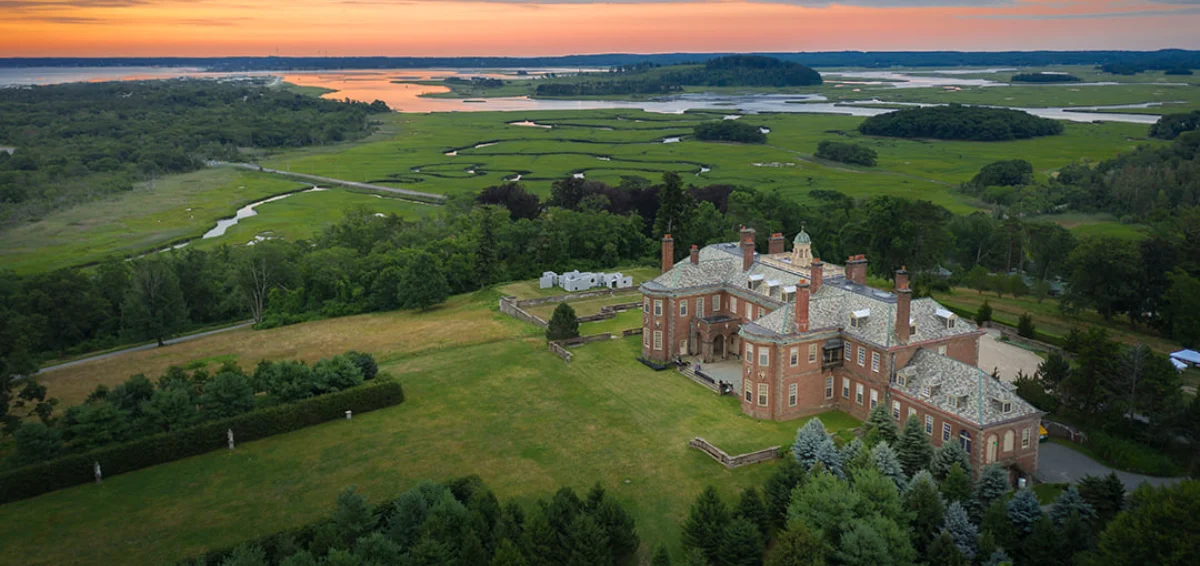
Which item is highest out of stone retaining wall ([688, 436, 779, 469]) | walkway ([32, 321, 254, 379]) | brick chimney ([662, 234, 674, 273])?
brick chimney ([662, 234, 674, 273])

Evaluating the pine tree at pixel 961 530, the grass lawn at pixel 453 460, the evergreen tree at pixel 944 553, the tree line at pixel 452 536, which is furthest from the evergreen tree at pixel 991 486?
the tree line at pixel 452 536

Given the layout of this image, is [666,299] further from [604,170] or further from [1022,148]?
[1022,148]

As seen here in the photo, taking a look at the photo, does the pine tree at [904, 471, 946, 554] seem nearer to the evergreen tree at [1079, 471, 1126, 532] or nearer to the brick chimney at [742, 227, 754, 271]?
the evergreen tree at [1079, 471, 1126, 532]

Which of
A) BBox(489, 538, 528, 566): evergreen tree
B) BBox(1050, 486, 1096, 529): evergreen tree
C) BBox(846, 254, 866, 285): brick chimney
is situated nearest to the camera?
BBox(489, 538, 528, 566): evergreen tree

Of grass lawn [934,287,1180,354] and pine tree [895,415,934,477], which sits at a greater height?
pine tree [895,415,934,477]

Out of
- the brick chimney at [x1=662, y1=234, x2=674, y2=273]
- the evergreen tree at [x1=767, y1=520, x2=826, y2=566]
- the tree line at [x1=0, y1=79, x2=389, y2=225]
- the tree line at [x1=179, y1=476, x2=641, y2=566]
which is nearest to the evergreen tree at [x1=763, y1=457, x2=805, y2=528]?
the evergreen tree at [x1=767, y1=520, x2=826, y2=566]

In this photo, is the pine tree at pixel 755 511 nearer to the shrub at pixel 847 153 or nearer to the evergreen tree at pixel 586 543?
the evergreen tree at pixel 586 543

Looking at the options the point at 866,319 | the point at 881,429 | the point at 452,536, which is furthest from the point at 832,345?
the point at 452,536
